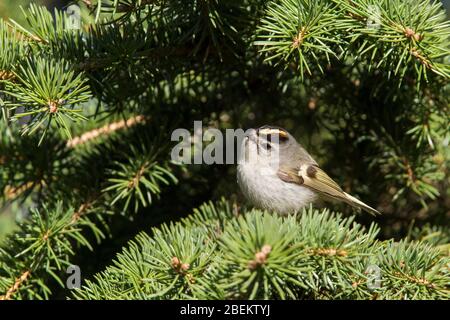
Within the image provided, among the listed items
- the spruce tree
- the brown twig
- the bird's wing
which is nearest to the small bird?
the bird's wing

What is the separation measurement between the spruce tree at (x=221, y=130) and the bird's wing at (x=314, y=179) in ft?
0.37

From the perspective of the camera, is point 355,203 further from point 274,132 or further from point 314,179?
point 274,132

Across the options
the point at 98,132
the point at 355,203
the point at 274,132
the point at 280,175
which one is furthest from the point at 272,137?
the point at 98,132

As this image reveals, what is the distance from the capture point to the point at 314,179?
2.21m

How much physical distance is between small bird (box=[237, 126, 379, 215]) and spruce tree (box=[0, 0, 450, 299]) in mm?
115

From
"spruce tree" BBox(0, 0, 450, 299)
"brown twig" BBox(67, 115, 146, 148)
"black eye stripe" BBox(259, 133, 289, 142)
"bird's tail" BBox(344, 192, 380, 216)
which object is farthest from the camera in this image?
"brown twig" BBox(67, 115, 146, 148)

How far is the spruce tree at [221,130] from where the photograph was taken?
1.40 meters

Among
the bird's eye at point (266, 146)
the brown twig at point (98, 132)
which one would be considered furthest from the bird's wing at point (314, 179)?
the brown twig at point (98, 132)

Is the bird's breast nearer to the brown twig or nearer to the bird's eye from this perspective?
the bird's eye

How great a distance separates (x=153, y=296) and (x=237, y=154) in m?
1.00

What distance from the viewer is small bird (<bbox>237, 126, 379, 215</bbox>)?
2.11m

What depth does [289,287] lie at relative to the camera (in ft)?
4.62

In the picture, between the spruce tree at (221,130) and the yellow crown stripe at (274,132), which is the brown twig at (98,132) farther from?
the yellow crown stripe at (274,132)
